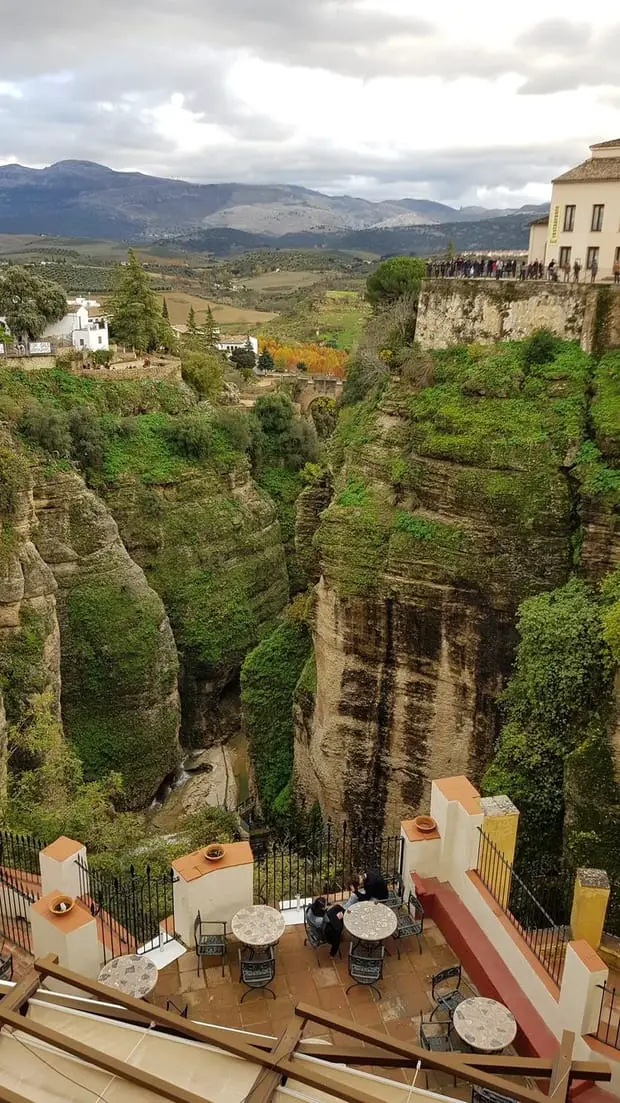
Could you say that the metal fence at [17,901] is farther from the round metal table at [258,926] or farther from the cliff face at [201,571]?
the cliff face at [201,571]

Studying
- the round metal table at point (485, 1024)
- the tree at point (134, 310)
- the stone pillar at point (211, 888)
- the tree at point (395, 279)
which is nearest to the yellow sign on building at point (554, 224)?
the tree at point (395, 279)

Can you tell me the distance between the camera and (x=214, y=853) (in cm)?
1134

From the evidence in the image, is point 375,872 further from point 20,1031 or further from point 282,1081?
point 20,1031

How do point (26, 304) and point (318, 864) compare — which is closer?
point (318, 864)

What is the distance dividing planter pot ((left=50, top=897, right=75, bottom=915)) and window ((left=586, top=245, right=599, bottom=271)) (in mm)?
23539

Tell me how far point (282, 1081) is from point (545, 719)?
1283 centimetres

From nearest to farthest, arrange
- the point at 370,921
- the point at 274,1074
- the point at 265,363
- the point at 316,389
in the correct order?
the point at 274,1074, the point at 370,921, the point at 316,389, the point at 265,363

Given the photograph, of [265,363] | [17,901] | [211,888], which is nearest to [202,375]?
[265,363]

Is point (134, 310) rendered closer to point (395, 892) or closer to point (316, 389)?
point (316, 389)

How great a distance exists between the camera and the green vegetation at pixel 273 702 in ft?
93.9

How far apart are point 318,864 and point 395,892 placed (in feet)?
25.9

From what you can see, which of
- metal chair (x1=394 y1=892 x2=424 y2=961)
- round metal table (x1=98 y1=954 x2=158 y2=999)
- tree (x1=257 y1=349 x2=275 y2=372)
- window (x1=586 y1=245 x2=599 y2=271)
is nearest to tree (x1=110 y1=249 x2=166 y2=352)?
tree (x1=257 y1=349 x2=275 y2=372)

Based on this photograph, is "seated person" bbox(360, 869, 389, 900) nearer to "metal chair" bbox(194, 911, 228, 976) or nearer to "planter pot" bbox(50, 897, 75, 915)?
"metal chair" bbox(194, 911, 228, 976)

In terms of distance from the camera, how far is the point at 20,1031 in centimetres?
763
